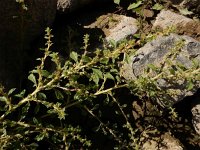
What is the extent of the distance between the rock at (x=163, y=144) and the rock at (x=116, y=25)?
1177 mm

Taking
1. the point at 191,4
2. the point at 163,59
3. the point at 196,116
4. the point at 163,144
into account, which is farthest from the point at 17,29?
the point at 191,4

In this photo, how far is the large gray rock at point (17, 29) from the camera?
4.10m

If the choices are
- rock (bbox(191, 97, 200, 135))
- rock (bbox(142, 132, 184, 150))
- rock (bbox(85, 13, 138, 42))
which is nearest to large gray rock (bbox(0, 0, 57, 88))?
rock (bbox(85, 13, 138, 42))

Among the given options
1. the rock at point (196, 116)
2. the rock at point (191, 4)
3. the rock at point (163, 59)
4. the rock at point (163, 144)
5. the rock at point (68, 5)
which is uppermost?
the rock at point (68, 5)

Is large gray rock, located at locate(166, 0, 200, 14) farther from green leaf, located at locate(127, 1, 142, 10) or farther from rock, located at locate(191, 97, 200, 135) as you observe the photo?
rock, located at locate(191, 97, 200, 135)

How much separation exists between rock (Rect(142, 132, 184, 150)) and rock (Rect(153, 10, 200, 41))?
4.30 ft

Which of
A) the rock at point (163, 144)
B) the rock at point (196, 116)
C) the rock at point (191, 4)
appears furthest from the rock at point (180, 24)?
the rock at point (163, 144)

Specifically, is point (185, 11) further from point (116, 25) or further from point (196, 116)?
point (196, 116)

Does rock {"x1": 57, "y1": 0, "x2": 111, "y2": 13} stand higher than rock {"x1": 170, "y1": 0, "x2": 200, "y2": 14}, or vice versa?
rock {"x1": 57, "y1": 0, "x2": 111, "y2": 13}

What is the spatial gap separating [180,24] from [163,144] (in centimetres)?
148

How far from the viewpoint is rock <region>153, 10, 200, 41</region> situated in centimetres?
500

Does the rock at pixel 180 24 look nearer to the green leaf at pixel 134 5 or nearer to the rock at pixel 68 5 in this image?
the green leaf at pixel 134 5

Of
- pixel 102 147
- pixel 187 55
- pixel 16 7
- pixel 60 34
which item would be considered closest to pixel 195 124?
pixel 187 55

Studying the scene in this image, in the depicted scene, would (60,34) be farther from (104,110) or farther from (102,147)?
(102,147)
